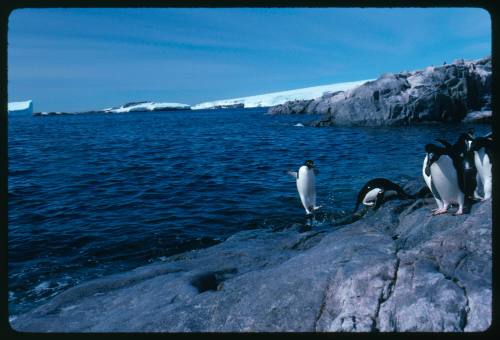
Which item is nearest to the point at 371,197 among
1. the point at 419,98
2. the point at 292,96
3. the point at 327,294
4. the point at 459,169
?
the point at 459,169

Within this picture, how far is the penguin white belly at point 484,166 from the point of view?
615cm

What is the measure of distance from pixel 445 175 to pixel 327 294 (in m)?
3.55

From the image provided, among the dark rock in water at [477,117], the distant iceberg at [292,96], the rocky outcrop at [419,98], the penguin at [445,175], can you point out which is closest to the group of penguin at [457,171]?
the penguin at [445,175]

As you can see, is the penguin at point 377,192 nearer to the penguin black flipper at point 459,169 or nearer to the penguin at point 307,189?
the penguin at point 307,189

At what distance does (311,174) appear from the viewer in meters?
10.4

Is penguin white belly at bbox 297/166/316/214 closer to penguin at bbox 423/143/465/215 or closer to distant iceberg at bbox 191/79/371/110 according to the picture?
penguin at bbox 423/143/465/215

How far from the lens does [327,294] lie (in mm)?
3570

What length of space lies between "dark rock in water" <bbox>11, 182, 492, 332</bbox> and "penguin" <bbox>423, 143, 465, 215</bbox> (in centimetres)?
45

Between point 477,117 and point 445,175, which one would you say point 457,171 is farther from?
point 477,117

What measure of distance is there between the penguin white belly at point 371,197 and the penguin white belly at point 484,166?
2.54 meters

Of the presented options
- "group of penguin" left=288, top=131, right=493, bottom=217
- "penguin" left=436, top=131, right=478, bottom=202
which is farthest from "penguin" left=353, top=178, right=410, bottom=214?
"penguin" left=436, top=131, right=478, bottom=202

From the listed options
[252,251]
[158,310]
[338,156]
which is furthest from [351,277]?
[338,156]

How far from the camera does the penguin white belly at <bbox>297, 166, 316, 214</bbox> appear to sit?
32.8 ft

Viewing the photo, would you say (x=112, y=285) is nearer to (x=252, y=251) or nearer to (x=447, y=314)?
(x=252, y=251)
